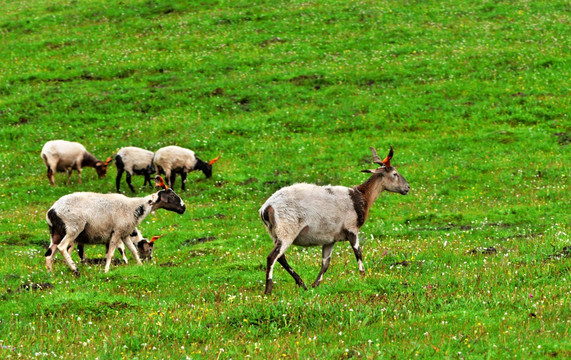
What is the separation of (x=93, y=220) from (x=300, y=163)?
1426 centimetres

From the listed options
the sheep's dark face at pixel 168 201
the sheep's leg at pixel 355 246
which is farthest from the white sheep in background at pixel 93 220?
the sheep's leg at pixel 355 246

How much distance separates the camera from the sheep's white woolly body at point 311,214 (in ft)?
40.6

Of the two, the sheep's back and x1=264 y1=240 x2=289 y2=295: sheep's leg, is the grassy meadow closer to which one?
→ x1=264 y1=240 x2=289 y2=295: sheep's leg

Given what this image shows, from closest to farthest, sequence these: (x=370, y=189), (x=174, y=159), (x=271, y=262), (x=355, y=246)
A: (x=271, y=262) → (x=355, y=246) → (x=370, y=189) → (x=174, y=159)

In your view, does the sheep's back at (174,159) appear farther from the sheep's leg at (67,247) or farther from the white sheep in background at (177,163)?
the sheep's leg at (67,247)

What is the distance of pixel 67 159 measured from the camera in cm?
2855

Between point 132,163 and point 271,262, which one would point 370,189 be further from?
point 132,163

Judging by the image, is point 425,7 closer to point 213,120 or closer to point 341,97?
point 341,97

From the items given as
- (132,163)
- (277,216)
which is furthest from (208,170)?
(277,216)

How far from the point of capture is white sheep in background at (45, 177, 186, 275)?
15.3 metres

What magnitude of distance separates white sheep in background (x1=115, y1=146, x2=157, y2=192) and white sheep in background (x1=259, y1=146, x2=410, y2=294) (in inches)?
630

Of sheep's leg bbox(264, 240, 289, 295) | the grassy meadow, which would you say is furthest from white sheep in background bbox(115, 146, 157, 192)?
sheep's leg bbox(264, 240, 289, 295)

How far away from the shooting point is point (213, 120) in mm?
33938

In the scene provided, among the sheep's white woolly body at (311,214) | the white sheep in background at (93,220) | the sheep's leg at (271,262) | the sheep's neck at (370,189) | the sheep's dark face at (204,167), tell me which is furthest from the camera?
the sheep's dark face at (204,167)
